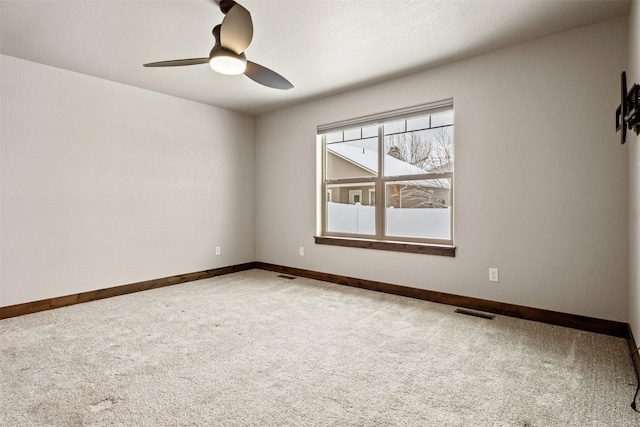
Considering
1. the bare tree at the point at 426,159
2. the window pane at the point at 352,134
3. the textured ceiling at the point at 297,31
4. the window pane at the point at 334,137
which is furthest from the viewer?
the window pane at the point at 334,137

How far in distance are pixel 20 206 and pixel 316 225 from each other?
317cm

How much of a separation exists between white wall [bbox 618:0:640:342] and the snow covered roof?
150 cm

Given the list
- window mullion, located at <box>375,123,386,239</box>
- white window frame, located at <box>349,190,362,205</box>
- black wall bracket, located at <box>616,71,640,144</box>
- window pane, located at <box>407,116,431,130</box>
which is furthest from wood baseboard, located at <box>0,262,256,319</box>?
black wall bracket, located at <box>616,71,640,144</box>

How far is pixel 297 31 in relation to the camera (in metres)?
2.79

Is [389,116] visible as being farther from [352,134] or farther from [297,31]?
[297,31]

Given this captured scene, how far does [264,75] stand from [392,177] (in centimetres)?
199

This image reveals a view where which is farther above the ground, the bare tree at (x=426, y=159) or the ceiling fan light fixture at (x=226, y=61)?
the ceiling fan light fixture at (x=226, y=61)

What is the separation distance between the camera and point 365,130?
4340mm

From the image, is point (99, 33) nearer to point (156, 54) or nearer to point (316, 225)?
point (156, 54)

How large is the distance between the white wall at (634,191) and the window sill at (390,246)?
53.7 inches

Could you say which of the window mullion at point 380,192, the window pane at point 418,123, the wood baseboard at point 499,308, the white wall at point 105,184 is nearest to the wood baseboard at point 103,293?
the white wall at point 105,184

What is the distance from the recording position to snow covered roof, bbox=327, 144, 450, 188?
3.86m

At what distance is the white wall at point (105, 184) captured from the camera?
3.29 m

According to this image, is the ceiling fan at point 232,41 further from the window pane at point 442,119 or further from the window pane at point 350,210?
the window pane at point 350,210
